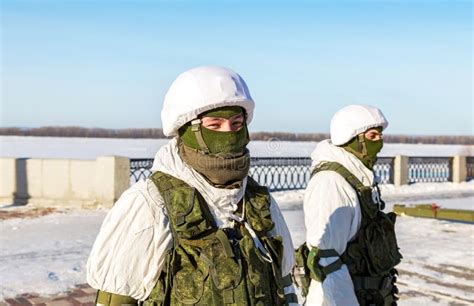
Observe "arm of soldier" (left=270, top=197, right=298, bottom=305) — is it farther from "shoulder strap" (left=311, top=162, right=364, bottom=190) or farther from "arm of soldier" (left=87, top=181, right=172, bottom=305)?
"shoulder strap" (left=311, top=162, right=364, bottom=190)

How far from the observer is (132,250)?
2150mm

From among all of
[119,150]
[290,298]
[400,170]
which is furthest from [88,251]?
[119,150]

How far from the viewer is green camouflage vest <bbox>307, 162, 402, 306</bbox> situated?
363 centimetres

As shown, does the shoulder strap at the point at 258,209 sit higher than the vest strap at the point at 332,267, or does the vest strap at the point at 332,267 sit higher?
the shoulder strap at the point at 258,209

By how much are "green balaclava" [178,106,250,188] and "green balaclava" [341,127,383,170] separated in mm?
1754

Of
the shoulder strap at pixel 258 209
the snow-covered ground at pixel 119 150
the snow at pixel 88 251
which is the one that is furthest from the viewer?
the snow-covered ground at pixel 119 150

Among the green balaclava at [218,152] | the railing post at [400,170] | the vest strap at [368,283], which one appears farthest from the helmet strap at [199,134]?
the railing post at [400,170]

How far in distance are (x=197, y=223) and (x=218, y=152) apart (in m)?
0.29

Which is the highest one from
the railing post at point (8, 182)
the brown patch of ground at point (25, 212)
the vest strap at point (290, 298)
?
the vest strap at point (290, 298)

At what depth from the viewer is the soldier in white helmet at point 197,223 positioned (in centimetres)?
215

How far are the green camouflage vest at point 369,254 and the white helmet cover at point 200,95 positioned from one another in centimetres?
151

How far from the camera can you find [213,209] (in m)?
2.30

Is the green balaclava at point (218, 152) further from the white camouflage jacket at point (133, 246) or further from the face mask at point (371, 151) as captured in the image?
the face mask at point (371, 151)

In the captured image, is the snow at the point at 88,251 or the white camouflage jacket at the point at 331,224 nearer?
the white camouflage jacket at the point at 331,224
